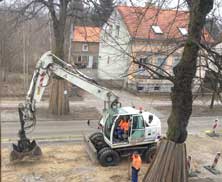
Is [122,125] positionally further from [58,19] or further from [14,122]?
[58,19]

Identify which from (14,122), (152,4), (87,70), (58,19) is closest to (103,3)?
(58,19)

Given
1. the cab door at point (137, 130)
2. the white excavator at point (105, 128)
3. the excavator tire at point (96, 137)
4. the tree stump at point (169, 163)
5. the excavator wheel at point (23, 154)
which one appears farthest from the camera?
the excavator tire at point (96, 137)

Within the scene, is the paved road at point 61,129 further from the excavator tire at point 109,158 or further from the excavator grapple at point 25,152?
the excavator tire at point 109,158

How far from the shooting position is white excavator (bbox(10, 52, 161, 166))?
14.4m

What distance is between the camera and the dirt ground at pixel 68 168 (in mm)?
13148

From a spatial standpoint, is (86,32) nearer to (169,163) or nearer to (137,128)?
(137,128)

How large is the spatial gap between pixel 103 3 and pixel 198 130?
979 centimetres

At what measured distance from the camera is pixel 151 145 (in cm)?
1505

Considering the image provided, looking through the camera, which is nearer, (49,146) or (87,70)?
(49,146)

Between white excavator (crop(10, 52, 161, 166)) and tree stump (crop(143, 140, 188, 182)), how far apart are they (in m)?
3.11

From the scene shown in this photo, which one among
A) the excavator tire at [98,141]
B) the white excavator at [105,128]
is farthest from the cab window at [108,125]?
the excavator tire at [98,141]

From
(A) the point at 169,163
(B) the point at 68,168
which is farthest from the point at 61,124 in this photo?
(A) the point at 169,163

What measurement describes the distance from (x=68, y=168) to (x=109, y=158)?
5.19 ft

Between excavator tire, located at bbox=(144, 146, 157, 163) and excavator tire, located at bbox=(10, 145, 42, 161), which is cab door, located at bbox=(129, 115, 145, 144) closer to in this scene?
excavator tire, located at bbox=(144, 146, 157, 163)
